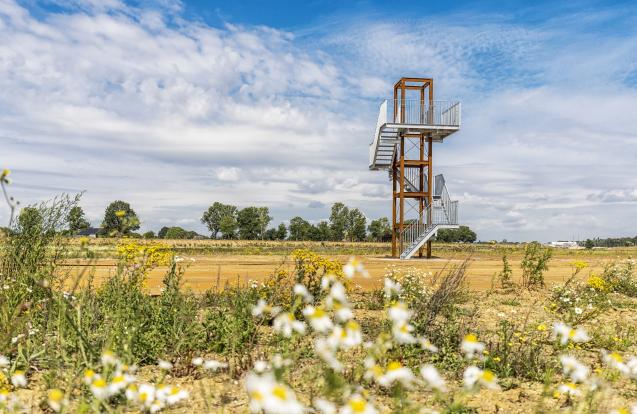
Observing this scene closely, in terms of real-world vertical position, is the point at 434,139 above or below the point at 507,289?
above

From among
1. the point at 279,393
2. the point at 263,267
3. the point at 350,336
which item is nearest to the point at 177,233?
the point at 263,267

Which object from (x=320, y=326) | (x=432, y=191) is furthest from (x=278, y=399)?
(x=432, y=191)

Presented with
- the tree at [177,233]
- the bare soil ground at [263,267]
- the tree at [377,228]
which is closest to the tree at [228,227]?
the tree at [177,233]

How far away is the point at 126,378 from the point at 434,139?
2763 cm

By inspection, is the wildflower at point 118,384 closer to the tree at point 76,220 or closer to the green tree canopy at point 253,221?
the tree at point 76,220

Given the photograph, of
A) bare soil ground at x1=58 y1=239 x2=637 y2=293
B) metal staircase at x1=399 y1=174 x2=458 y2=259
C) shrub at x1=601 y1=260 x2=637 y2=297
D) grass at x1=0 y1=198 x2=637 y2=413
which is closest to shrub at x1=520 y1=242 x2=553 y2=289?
bare soil ground at x1=58 y1=239 x2=637 y2=293

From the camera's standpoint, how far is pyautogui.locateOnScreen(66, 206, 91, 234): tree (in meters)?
8.06

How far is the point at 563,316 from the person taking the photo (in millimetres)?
8648

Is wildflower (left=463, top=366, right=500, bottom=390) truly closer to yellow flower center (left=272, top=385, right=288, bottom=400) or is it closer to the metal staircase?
yellow flower center (left=272, top=385, right=288, bottom=400)

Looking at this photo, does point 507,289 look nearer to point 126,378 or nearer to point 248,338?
point 248,338

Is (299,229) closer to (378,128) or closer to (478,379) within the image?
(378,128)

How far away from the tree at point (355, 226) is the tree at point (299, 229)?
29.1ft

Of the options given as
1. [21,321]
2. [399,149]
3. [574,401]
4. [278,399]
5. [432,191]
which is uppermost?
[399,149]

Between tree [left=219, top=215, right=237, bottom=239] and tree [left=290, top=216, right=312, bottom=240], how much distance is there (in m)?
12.0
